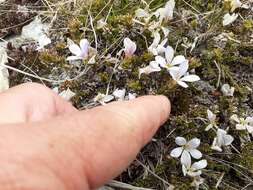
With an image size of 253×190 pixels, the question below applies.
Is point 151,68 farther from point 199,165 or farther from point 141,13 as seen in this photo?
point 199,165

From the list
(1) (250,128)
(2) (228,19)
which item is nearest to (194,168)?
(1) (250,128)

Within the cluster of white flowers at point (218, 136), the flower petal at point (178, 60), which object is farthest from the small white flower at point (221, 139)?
the flower petal at point (178, 60)

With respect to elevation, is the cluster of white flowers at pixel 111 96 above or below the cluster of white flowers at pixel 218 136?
above

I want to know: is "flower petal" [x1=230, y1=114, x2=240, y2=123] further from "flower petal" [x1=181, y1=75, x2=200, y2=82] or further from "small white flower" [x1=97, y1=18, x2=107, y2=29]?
"small white flower" [x1=97, y1=18, x2=107, y2=29]

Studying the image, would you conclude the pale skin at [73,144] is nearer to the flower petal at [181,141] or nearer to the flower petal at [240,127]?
the flower petal at [181,141]

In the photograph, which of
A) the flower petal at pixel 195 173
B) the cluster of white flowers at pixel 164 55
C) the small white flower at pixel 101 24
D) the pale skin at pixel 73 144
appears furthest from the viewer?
the small white flower at pixel 101 24

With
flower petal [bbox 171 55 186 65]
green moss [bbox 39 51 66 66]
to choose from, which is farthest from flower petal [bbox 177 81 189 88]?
green moss [bbox 39 51 66 66]

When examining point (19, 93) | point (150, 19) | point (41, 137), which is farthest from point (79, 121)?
point (150, 19)
